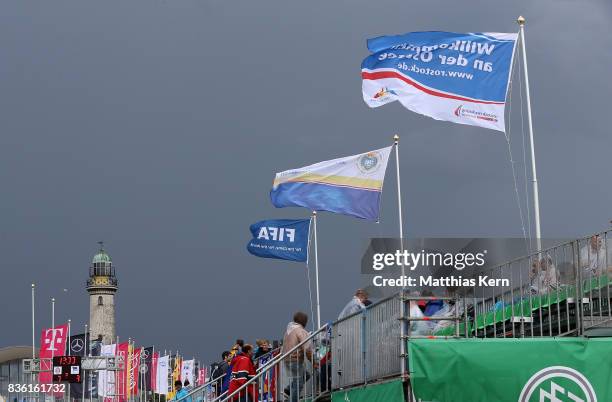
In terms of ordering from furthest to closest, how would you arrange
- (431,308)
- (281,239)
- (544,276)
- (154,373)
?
(154,373) < (281,239) < (544,276) < (431,308)

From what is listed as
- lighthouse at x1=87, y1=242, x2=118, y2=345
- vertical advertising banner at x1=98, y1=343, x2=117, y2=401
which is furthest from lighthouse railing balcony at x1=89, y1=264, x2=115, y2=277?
vertical advertising banner at x1=98, y1=343, x2=117, y2=401

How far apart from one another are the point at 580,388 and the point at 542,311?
128 inches

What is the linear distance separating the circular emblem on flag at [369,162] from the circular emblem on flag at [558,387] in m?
15.1

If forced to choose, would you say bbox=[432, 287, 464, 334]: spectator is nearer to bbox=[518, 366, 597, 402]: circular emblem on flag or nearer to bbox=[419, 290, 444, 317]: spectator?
bbox=[419, 290, 444, 317]: spectator

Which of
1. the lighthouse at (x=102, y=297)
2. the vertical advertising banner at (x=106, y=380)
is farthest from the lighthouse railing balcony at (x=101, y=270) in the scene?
the vertical advertising banner at (x=106, y=380)

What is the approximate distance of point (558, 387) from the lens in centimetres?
1631

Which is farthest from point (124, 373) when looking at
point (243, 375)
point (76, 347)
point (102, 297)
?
point (102, 297)

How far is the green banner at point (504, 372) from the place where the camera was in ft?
53.3

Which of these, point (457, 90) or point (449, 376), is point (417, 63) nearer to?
point (457, 90)

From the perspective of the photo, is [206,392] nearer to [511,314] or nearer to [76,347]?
[511,314]

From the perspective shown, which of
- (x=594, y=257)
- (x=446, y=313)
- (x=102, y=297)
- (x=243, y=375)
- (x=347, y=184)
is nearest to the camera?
(x=446, y=313)

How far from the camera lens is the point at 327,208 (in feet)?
101

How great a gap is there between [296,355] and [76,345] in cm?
4837

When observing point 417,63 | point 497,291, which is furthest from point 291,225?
point 497,291
